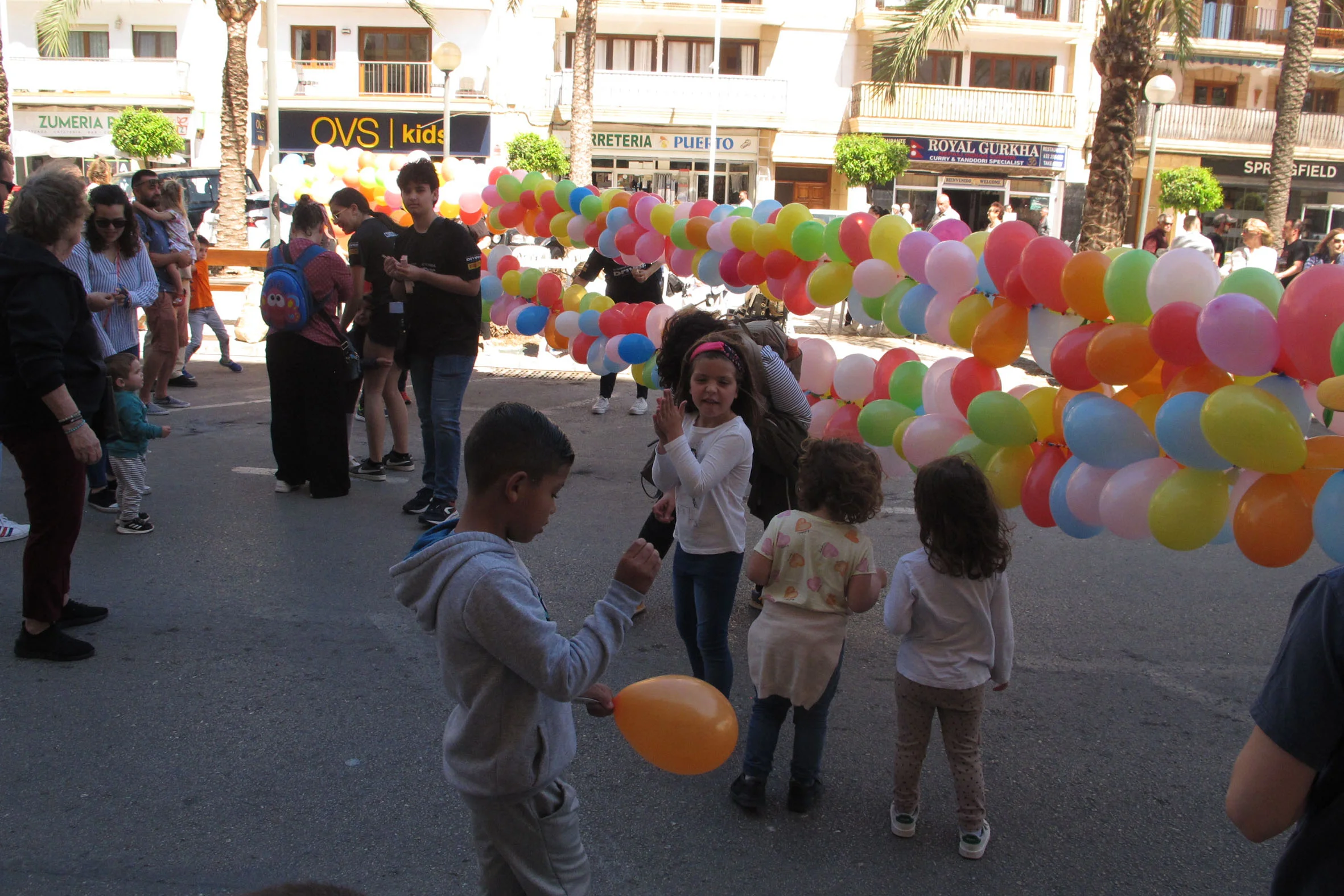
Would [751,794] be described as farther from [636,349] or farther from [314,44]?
[314,44]

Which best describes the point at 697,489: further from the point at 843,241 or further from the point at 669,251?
the point at 669,251

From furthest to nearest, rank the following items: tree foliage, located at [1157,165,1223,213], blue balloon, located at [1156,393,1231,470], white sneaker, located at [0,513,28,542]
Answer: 1. tree foliage, located at [1157,165,1223,213]
2. white sneaker, located at [0,513,28,542]
3. blue balloon, located at [1156,393,1231,470]

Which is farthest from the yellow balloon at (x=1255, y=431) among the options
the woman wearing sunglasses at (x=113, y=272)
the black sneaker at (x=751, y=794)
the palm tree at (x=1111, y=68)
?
the palm tree at (x=1111, y=68)

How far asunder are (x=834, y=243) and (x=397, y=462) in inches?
131

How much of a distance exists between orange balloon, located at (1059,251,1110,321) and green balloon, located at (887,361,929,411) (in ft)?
3.03

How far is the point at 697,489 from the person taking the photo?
10.5 ft

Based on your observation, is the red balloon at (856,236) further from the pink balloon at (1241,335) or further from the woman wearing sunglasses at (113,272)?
the woman wearing sunglasses at (113,272)

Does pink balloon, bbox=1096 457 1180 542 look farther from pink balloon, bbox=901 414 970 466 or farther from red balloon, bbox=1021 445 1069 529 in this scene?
pink balloon, bbox=901 414 970 466

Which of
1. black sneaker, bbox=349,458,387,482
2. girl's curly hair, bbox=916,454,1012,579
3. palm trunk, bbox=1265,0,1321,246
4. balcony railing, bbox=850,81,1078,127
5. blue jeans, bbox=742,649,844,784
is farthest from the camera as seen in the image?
balcony railing, bbox=850,81,1078,127

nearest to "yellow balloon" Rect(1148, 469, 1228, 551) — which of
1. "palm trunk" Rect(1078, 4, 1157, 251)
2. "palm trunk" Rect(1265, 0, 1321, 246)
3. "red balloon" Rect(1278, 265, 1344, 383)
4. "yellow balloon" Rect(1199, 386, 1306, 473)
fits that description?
"yellow balloon" Rect(1199, 386, 1306, 473)

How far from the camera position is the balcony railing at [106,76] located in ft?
103

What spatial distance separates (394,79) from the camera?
31062 mm

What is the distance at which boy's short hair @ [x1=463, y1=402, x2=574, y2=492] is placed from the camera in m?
2.00

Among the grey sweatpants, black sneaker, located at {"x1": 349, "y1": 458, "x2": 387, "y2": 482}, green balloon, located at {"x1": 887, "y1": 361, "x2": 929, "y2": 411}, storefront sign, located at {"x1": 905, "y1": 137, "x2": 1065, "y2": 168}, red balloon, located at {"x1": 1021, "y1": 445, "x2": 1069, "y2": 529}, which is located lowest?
black sneaker, located at {"x1": 349, "y1": 458, "x2": 387, "y2": 482}
